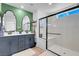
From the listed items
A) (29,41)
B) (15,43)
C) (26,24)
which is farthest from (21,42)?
(26,24)

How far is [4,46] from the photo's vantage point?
271 cm

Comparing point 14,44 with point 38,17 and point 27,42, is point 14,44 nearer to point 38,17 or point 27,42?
point 27,42

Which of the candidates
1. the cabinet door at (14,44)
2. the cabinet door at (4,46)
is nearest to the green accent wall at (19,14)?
the cabinet door at (14,44)

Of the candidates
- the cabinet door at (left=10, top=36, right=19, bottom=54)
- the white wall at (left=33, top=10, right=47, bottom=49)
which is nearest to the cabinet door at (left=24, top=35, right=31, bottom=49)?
the white wall at (left=33, top=10, right=47, bottom=49)

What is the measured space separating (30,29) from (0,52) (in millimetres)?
A: 2000

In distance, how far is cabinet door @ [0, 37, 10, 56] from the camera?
2617mm

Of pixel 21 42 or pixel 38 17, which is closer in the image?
pixel 21 42

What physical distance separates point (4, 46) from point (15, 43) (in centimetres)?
55

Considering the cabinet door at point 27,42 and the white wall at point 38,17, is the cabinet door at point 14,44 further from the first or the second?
the white wall at point 38,17

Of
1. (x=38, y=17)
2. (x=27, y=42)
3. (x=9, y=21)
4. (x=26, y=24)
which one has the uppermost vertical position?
(x=38, y=17)

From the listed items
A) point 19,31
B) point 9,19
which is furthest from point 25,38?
point 9,19

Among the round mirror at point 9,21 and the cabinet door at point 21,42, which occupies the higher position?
the round mirror at point 9,21

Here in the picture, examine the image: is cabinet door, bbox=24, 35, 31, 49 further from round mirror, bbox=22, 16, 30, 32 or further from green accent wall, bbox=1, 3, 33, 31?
green accent wall, bbox=1, 3, 33, 31

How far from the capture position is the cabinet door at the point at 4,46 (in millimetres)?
2617
